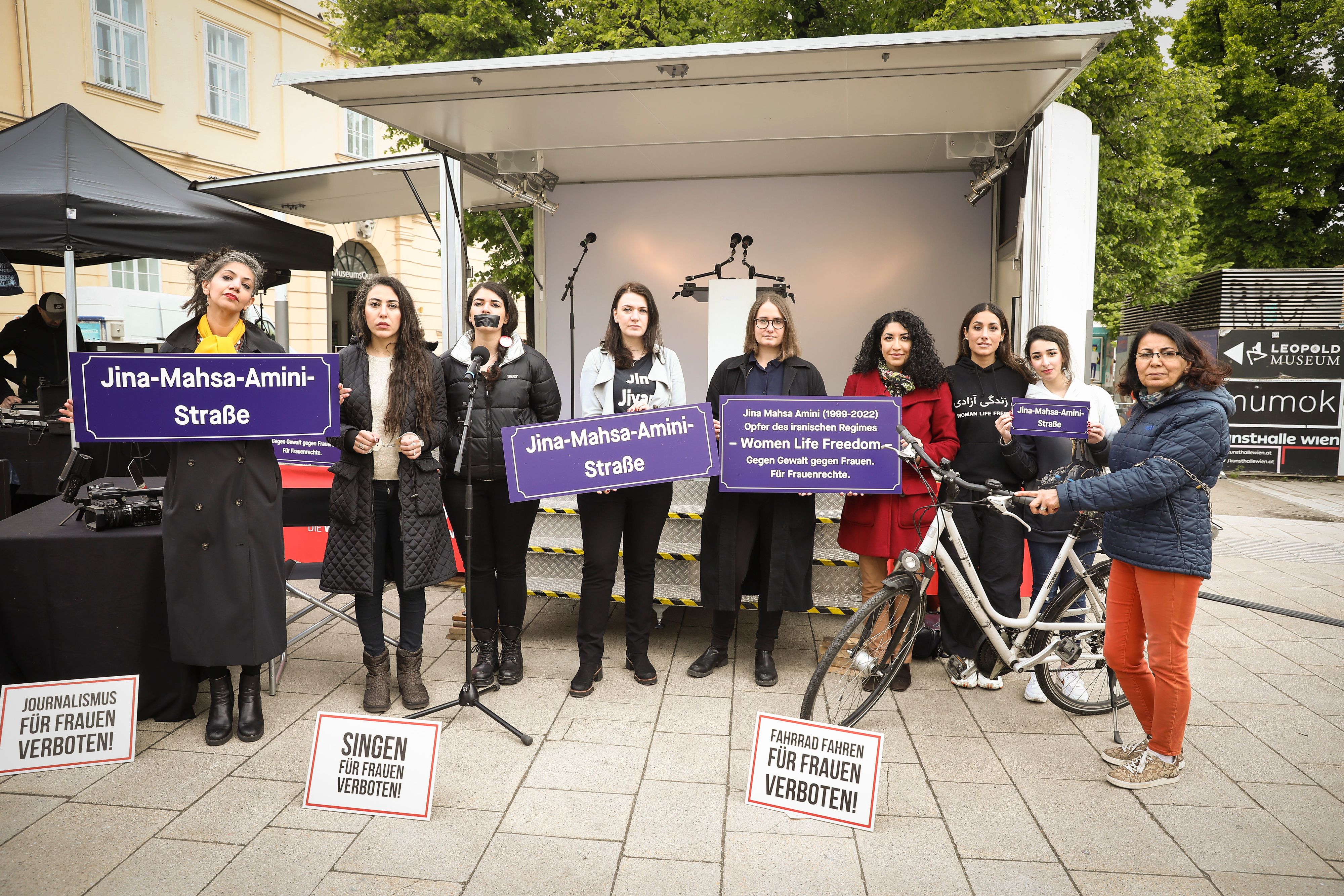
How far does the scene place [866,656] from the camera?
10.5 ft

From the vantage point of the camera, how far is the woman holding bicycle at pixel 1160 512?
9.04 ft

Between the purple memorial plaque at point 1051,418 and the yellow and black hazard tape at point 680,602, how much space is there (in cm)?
141

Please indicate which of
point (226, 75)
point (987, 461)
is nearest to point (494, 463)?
point (987, 461)

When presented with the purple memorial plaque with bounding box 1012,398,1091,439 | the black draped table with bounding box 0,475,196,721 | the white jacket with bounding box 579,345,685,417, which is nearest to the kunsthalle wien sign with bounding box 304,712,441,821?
the black draped table with bounding box 0,475,196,721

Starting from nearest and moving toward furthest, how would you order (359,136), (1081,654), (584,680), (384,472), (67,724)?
(67,724) → (384,472) → (1081,654) → (584,680) → (359,136)

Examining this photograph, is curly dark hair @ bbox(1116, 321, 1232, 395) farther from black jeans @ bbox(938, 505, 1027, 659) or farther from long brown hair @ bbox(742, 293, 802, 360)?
long brown hair @ bbox(742, 293, 802, 360)

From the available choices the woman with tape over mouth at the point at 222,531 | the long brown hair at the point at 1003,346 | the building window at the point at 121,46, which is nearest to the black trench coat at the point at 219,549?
the woman with tape over mouth at the point at 222,531

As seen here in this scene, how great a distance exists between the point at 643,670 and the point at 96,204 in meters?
4.64

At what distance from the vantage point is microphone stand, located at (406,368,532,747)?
10.4 feet

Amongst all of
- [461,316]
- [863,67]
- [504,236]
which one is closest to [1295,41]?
[504,236]

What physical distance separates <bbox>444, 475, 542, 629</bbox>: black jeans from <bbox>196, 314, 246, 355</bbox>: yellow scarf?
102 cm

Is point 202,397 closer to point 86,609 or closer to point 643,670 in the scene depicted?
point 86,609

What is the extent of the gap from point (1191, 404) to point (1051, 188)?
2327 millimetres

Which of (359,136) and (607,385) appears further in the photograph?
(359,136)
